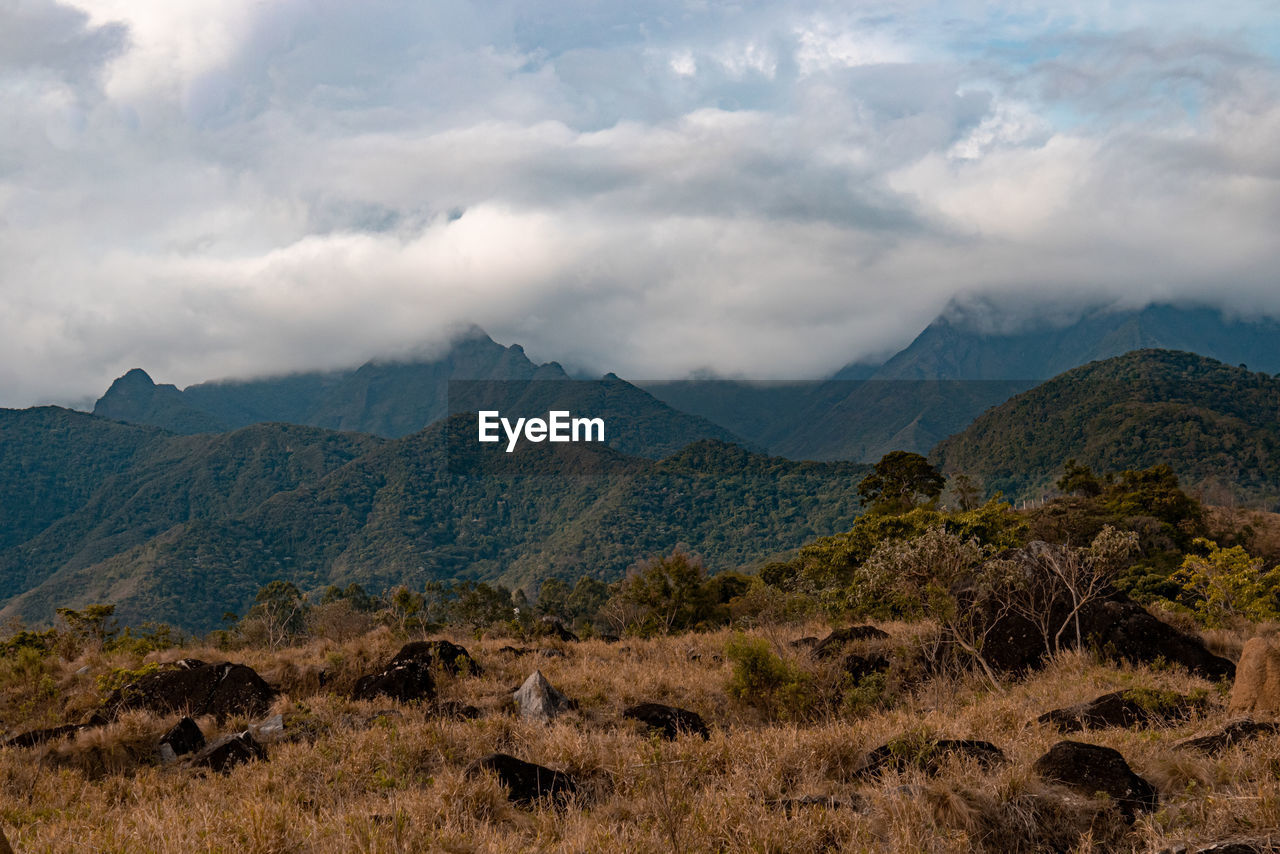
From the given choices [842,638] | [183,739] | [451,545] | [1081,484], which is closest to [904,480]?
[1081,484]

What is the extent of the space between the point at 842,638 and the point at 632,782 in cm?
879

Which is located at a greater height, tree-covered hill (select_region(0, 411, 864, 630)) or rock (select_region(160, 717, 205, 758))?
rock (select_region(160, 717, 205, 758))

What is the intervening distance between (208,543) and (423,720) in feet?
581

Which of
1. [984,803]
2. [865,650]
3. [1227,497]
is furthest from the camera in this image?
[1227,497]

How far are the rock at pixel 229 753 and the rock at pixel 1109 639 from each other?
11.8 m

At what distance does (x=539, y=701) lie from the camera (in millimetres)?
12180

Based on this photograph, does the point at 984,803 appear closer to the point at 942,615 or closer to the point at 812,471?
the point at 942,615

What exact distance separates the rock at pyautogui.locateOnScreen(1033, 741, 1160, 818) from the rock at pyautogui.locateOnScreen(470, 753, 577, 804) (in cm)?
463

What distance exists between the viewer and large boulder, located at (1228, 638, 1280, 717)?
31.2ft

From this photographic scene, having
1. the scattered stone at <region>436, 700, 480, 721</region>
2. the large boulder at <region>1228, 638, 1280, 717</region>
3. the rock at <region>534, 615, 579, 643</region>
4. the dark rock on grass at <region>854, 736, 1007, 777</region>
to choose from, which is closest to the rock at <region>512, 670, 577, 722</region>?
the scattered stone at <region>436, 700, 480, 721</region>

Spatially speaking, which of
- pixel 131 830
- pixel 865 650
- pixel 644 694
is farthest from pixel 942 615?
pixel 131 830

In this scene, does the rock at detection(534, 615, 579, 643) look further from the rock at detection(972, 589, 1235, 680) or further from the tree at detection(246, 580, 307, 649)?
the tree at detection(246, 580, 307, 649)

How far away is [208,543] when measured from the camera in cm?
16400

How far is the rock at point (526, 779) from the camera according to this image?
795cm
